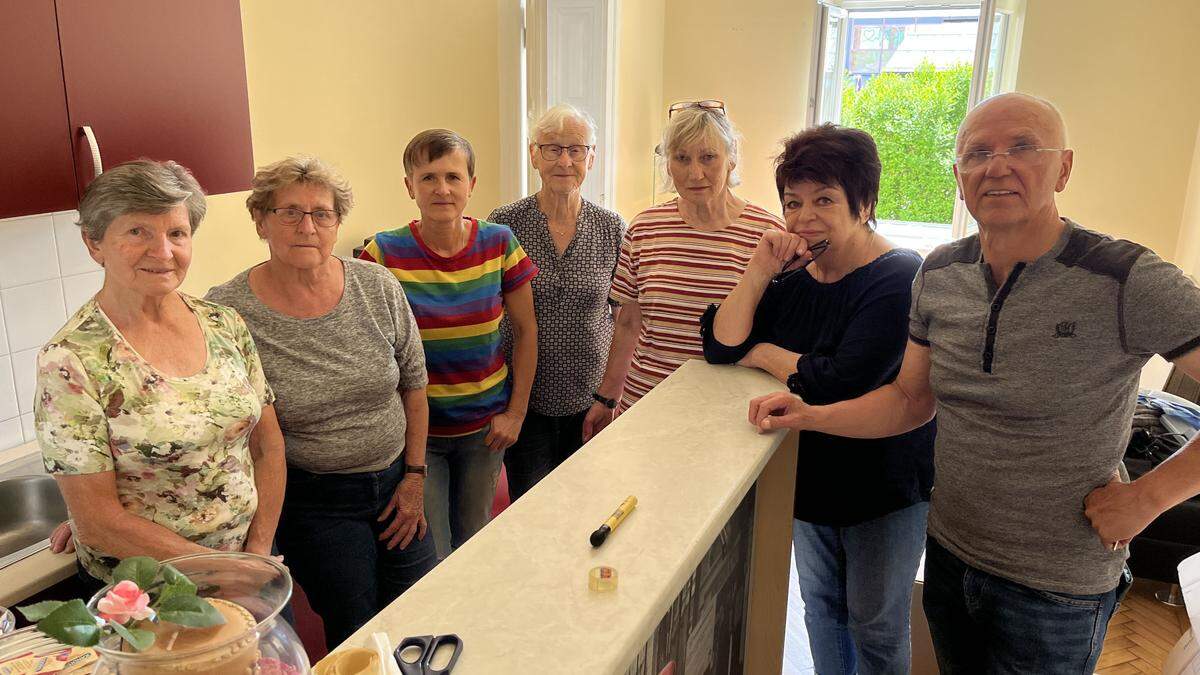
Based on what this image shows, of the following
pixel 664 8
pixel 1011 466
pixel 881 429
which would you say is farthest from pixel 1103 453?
pixel 664 8

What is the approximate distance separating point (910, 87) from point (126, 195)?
4.99m

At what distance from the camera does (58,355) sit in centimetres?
120

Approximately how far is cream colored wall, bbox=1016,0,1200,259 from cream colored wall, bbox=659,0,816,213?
50.2 inches

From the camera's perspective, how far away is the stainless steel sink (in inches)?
74.5

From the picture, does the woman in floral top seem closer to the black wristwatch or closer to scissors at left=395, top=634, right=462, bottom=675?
scissors at left=395, top=634, right=462, bottom=675

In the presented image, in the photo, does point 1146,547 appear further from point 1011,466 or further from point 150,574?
point 150,574

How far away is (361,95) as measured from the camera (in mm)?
3133

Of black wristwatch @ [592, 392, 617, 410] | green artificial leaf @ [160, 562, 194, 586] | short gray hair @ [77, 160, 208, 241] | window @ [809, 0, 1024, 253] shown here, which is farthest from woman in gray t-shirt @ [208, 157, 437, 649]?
window @ [809, 0, 1024, 253]

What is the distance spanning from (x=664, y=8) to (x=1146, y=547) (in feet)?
13.3

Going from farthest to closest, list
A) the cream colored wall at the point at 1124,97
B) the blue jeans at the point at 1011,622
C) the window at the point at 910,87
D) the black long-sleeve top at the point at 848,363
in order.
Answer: the window at the point at 910,87 → the cream colored wall at the point at 1124,97 → the black long-sleeve top at the point at 848,363 → the blue jeans at the point at 1011,622

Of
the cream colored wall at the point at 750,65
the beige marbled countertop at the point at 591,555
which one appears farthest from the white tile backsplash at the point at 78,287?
the cream colored wall at the point at 750,65

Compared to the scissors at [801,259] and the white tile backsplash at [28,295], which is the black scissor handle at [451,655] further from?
the white tile backsplash at [28,295]

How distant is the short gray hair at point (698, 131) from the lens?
197cm

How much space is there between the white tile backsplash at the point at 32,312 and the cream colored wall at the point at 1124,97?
15.5 ft
